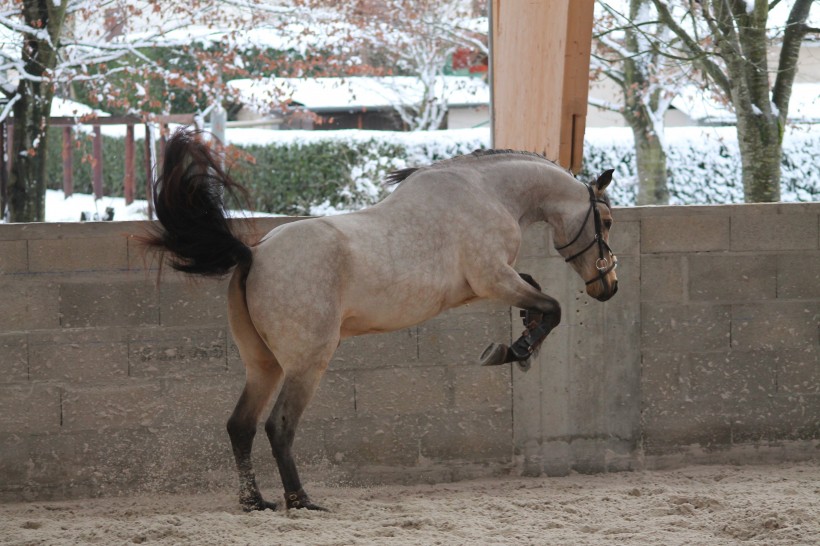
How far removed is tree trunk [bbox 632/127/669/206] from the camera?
36.1 ft

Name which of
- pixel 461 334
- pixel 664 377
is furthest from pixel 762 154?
pixel 461 334

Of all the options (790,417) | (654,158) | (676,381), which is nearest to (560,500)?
(676,381)

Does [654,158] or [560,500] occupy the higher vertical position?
[654,158]

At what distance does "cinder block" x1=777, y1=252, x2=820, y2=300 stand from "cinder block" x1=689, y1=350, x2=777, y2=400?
334 millimetres

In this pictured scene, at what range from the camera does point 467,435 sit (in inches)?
184

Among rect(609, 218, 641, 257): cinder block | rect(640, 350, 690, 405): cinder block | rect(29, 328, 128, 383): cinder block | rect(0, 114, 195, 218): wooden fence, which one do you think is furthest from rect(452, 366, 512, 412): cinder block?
rect(0, 114, 195, 218): wooden fence

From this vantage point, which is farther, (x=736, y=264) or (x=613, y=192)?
(x=613, y=192)

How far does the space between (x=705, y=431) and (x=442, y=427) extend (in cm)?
133

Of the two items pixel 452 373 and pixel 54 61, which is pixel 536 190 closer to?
pixel 452 373

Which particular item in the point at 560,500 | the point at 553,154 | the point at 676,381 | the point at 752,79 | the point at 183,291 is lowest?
the point at 560,500

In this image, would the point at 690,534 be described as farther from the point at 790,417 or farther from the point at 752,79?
the point at 752,79

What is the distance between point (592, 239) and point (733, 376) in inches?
65.1

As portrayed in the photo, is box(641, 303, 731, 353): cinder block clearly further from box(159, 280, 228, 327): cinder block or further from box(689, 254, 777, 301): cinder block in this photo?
box(159, 280, 228, 327): cinder block

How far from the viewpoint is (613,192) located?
12.1 m
